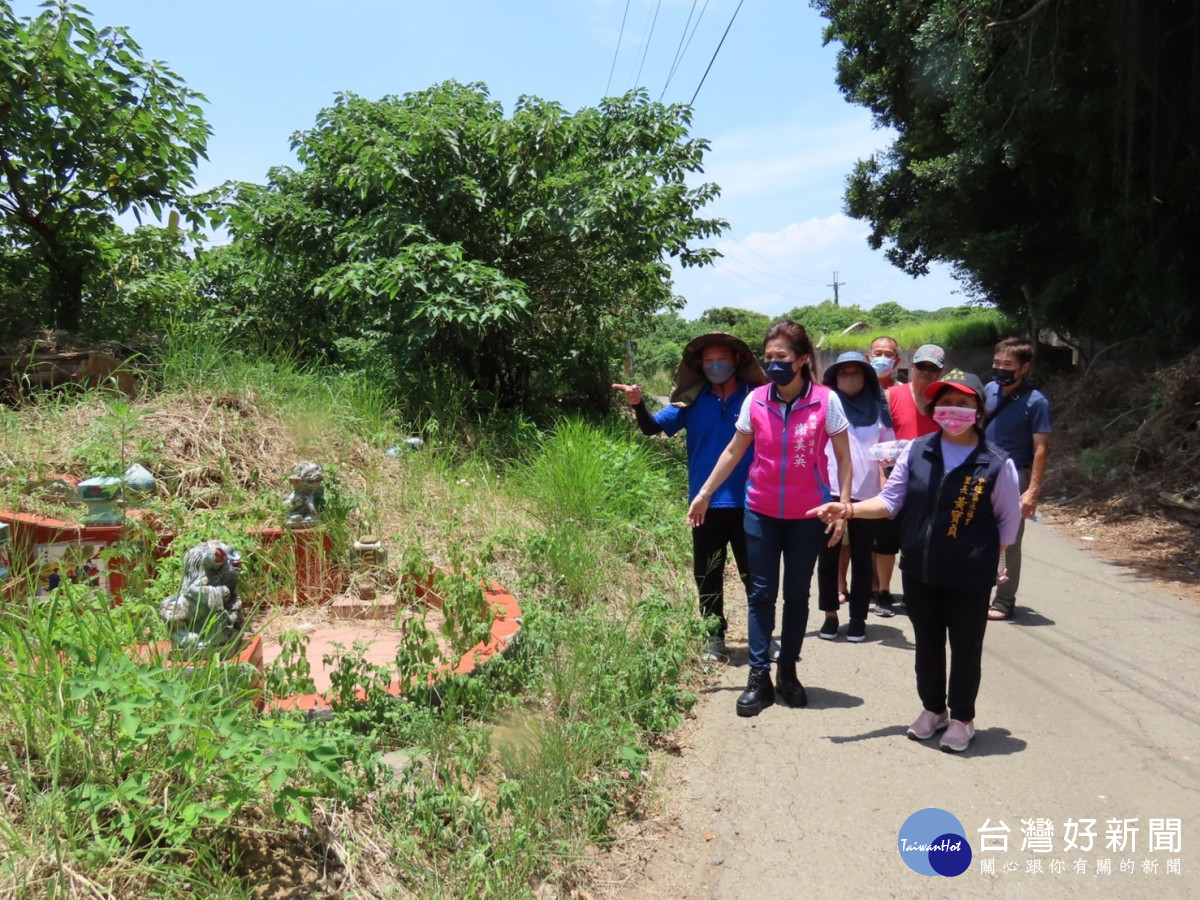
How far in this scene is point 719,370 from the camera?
15.9ft

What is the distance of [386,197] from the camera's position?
9547 mm

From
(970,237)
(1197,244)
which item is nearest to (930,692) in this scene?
(1197,244)

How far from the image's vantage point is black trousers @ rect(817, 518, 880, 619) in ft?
18.0

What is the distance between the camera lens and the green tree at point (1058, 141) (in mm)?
10180

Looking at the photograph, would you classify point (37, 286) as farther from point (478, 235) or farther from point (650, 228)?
point (650, 228)

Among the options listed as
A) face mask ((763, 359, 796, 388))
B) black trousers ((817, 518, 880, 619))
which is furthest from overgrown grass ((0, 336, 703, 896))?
face mask ((763, 359, 796, 388))

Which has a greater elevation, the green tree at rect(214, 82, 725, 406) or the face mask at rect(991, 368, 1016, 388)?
the green tree at rect(214, 82, 725, 406)

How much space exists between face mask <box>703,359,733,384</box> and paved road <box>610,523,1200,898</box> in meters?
1.67

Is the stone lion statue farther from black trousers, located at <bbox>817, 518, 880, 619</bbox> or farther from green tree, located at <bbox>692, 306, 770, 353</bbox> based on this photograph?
green tree, located at <bbox>692, 306, 770, 353</bbox>

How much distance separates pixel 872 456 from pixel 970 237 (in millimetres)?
10720

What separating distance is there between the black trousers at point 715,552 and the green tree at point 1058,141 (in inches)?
303

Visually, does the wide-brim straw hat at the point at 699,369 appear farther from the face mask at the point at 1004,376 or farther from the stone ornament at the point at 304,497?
the stone ornament at the point at 304,497

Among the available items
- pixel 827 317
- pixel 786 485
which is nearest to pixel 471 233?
pixel 786 485

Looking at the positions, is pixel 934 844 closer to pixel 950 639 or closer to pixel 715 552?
pixel 950 639
